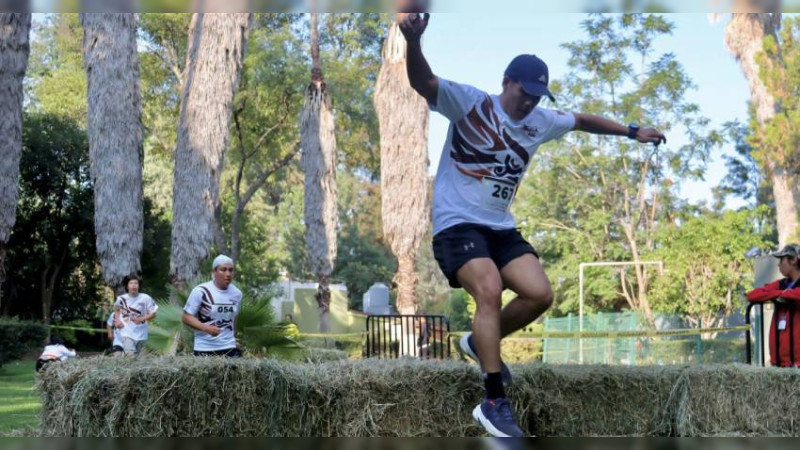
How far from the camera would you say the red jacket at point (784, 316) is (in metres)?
9.22

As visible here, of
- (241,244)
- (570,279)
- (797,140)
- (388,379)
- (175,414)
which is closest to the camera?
(175,414)

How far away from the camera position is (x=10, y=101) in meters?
13.3

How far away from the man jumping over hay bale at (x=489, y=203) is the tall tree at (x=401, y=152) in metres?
22.1

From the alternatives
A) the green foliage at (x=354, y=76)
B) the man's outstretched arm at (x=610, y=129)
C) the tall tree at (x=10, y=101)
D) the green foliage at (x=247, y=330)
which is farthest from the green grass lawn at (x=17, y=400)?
the green foliage at (x=354, y=76)

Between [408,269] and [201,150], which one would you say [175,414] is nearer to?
[201,150]

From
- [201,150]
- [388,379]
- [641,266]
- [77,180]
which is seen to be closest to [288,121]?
[77,180]

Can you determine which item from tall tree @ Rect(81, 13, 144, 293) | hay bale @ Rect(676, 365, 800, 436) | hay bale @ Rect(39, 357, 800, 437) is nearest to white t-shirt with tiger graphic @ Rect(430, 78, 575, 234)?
hay bale @ Rect(39, 357, 800, 437)

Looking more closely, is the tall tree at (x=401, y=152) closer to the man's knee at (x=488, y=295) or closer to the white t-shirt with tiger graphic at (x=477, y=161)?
the white t-shirt with tiger graphic at (x=477, y=161)

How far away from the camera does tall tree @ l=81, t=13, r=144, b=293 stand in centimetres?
2009

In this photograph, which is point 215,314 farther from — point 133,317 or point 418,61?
point 133,317

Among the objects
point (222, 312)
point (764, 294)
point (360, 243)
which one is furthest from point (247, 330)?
point (360, 243)

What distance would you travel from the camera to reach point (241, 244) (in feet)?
163

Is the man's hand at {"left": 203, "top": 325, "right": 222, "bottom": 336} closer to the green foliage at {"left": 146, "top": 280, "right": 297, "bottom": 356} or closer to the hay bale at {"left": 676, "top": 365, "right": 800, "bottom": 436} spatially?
the green foliage at {"left": 146, "top": 280, "right": 297, "bottom": 356}

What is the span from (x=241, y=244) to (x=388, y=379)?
43.9 meters
